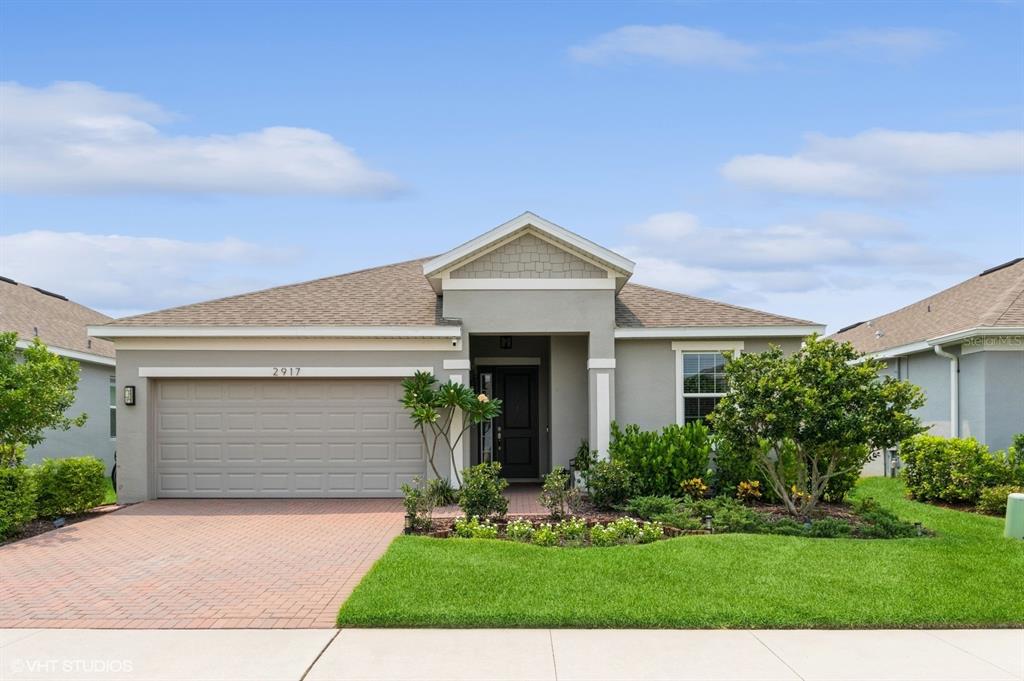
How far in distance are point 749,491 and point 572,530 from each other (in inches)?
183

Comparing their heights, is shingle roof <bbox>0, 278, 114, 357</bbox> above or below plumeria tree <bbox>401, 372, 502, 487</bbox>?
above

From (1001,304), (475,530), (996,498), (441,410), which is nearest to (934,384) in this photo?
(1001,304)

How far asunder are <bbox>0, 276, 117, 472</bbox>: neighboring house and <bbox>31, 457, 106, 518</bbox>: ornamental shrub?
5129 mm

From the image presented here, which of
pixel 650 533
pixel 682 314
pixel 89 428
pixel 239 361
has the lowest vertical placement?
pixel 650 533

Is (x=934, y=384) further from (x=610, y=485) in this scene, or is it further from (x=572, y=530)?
(x=572, y=530)

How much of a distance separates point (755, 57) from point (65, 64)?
11293 millimetres

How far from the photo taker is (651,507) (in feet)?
42.1

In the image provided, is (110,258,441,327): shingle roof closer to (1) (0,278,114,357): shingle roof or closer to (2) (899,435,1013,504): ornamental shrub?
(1) (0,278,114,357): shingle roof

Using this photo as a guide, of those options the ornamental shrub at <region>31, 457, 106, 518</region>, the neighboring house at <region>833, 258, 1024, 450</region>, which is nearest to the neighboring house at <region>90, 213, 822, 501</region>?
the ornamental shrub at <region>31, 457, 106, 518</region>

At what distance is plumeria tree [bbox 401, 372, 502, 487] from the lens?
571 inches

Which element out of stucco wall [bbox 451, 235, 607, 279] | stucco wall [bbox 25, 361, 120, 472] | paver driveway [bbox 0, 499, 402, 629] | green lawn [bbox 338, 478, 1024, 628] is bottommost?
paver driveway [bbox 0, 499, 402, 629]

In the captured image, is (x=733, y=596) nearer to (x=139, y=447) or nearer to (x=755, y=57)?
(x=755, y=57)
